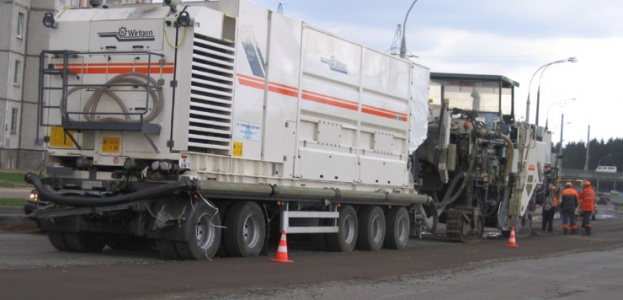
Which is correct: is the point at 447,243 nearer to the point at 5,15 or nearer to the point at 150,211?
the point at 150,211

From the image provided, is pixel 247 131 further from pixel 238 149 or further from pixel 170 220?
pixel 170 220

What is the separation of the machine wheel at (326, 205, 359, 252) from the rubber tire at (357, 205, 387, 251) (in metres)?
0.22

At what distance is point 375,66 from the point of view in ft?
56.4

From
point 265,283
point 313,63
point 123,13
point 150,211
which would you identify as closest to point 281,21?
point 313,63

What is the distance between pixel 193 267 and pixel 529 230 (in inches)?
638

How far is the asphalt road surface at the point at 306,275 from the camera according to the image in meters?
9.30

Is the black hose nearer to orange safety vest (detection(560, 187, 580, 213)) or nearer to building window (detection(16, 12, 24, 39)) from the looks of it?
orange safety vest (detection(560, 187, 580, 213))

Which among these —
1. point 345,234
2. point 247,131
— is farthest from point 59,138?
point 345,234

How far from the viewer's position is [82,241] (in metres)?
13.3

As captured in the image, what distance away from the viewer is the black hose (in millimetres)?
11742

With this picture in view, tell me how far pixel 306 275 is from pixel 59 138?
4393 millimetres

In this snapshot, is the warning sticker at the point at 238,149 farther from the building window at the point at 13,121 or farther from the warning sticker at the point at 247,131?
the building window at the point at 13,121

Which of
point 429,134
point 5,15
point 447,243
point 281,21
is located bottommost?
point 447,243

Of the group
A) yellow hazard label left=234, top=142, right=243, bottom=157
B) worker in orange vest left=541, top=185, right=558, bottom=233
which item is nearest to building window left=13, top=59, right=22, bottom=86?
worker in orange vest left=541, top=185, right=558, bottom=233
